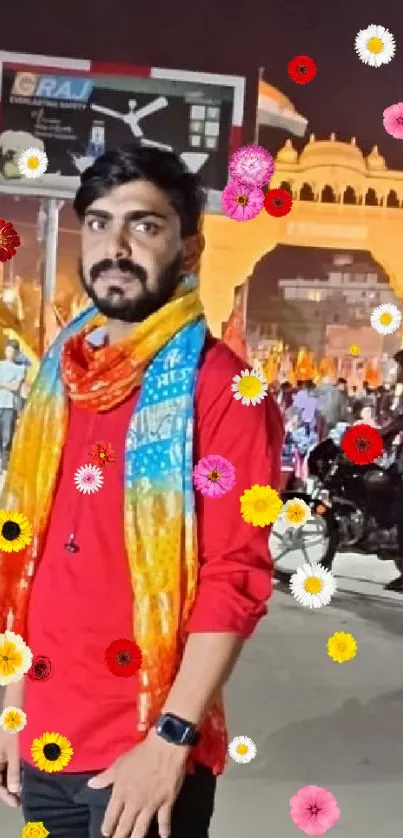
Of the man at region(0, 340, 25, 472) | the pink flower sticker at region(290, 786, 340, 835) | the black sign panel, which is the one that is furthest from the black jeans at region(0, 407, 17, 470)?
the pink flower sticker at region(290, 786, 340, 835)

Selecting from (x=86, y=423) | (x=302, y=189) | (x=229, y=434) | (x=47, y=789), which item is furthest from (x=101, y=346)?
(x=47, y=789)

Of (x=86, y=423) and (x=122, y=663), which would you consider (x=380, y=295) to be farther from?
(x=122, y=663)

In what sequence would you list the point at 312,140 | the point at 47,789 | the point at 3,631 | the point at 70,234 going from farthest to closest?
the point at 312,140 → the point at 70,234 → the point at 3,631 → the point at 47,789

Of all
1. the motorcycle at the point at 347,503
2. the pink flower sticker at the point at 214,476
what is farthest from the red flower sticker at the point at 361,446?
the pink flower sticker at the point at 214,476

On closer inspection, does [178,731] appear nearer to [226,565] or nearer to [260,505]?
[226,565]

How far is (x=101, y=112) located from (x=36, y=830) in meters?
1.31

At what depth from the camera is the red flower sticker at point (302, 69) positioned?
1675 mm

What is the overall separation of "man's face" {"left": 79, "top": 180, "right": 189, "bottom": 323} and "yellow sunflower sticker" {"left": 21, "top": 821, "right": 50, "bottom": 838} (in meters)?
0.83

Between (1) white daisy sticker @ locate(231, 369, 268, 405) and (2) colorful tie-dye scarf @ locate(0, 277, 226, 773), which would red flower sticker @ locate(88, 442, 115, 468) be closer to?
(2) colorful tie-dye scarf @ locate(0, 277, 226, 773)

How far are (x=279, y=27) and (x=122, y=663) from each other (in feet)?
4.14

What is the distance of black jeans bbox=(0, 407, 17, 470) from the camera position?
60.4 inches

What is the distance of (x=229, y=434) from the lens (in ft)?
4.38

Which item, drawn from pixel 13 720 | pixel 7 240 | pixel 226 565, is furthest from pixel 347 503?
pixel 7 240

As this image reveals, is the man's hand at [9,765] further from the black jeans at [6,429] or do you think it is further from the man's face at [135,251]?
the man's face at [135,251]
